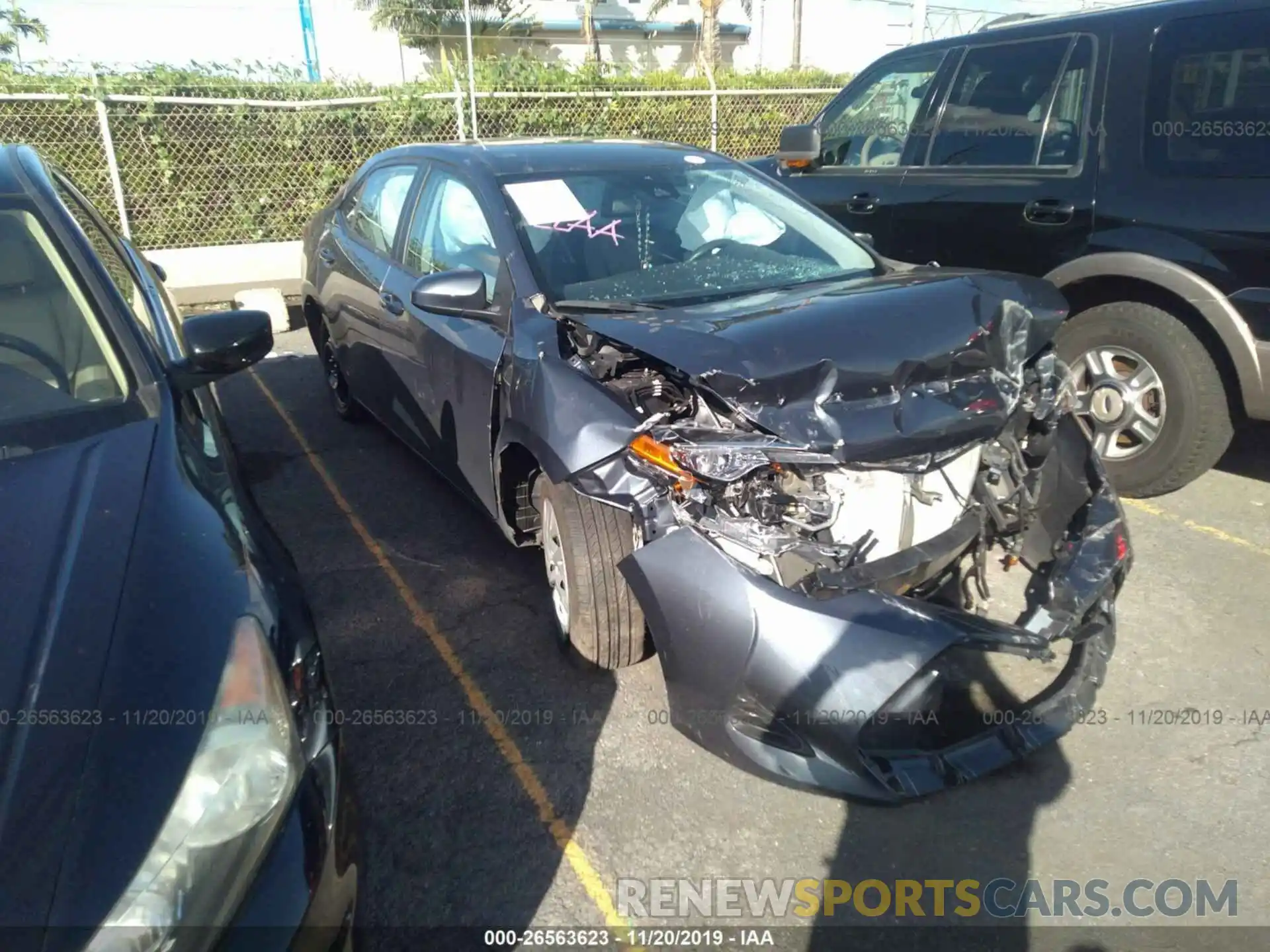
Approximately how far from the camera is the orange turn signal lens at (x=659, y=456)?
8.76 ft

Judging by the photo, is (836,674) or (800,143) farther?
(800,143)

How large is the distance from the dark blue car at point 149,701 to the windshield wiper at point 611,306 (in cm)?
123

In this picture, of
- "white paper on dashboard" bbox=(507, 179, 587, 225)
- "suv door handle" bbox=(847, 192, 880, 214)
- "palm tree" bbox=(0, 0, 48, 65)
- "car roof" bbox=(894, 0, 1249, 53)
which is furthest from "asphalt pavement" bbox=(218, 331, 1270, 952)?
"palm tree" bbox=(0, 0, 48, 65)

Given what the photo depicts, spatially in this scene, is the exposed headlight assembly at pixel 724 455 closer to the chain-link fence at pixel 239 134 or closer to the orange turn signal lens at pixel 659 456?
the orange turn signal lens at pixel 659 456

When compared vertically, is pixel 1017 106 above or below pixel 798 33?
below

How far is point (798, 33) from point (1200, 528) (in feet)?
93.5

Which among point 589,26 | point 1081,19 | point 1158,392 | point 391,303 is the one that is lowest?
point 1158,392

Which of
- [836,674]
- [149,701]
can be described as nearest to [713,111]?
[836,674]

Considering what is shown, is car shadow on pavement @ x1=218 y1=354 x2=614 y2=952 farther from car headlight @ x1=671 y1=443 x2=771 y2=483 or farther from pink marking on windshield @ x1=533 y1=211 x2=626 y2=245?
pink marking on windshield @ x1=533 y1=211 x2=626 y2=245

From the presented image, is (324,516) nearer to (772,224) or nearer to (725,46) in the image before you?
(772,224)

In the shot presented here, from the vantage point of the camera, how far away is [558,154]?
4.05 m

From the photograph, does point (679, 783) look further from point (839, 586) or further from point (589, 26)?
point (589, 26)

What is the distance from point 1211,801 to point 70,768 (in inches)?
110

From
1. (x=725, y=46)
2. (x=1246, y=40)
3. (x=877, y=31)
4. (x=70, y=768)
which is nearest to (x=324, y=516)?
(x=70, y=768)
